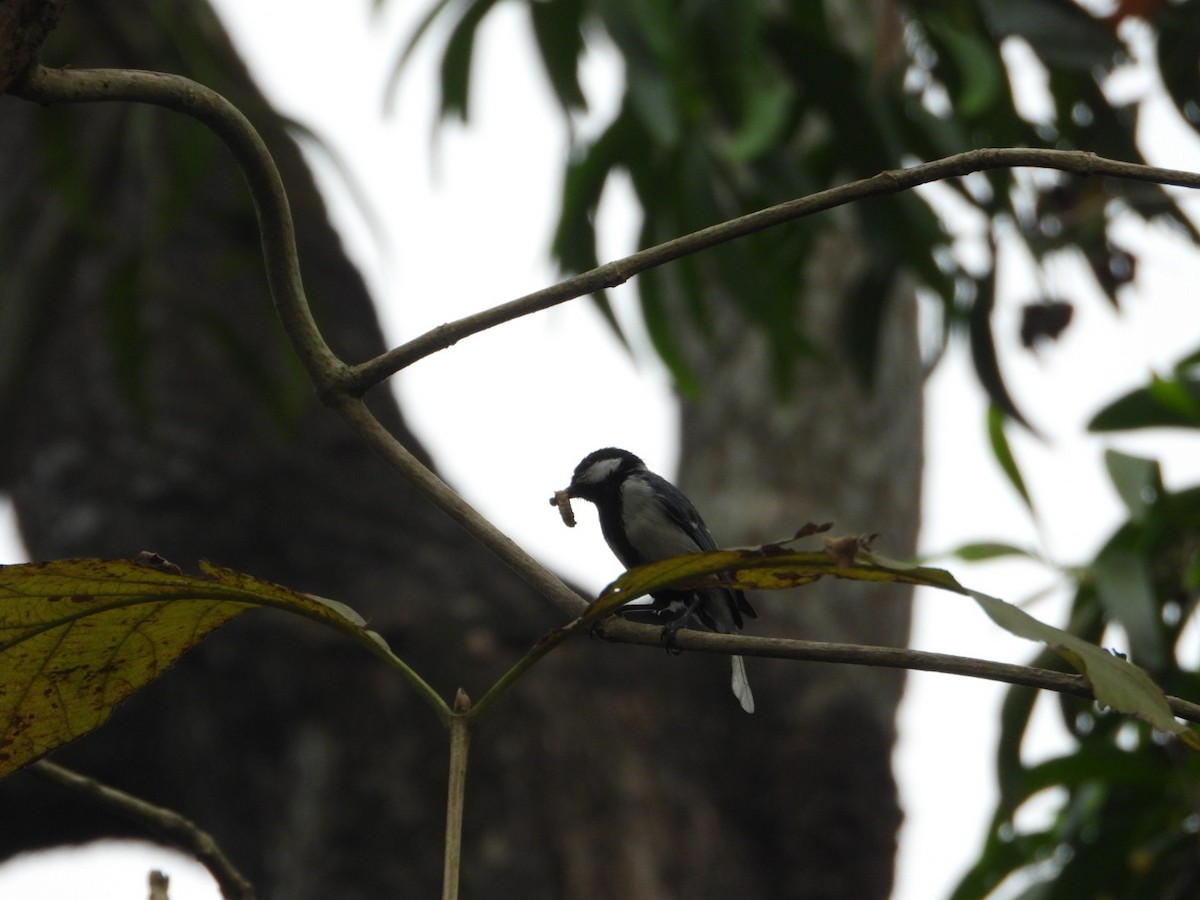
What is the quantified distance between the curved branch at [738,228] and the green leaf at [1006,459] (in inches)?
95.0

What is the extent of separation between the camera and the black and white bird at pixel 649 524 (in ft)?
9.39

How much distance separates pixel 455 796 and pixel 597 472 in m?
2.32

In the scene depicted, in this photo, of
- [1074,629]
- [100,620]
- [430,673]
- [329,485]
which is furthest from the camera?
[329,485]

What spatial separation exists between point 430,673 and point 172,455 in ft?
3.89

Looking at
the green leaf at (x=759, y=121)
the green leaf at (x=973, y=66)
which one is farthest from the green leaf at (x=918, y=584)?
the green leaf at (x=973, y=66)

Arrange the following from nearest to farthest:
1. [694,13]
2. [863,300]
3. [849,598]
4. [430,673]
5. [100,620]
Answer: [100,620] < [694,13] < [430,673] < [863,300] < [849,598]

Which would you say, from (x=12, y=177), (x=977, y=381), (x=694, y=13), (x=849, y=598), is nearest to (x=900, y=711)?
(x=849, y=598)

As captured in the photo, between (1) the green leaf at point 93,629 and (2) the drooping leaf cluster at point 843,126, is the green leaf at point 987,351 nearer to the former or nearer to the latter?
(2) the drooping leaf cluster at point 843,126

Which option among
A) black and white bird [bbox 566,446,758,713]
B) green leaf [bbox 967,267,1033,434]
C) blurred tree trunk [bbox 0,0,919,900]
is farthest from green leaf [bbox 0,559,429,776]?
green leaf [bbox 967,267,1033,434]

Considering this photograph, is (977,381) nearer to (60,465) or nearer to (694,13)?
(694,13)

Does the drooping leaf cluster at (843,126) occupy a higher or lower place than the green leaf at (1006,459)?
higher

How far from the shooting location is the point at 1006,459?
136 inches

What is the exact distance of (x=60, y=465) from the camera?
4.53m

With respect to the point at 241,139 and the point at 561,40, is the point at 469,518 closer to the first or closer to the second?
the point at 241,139
